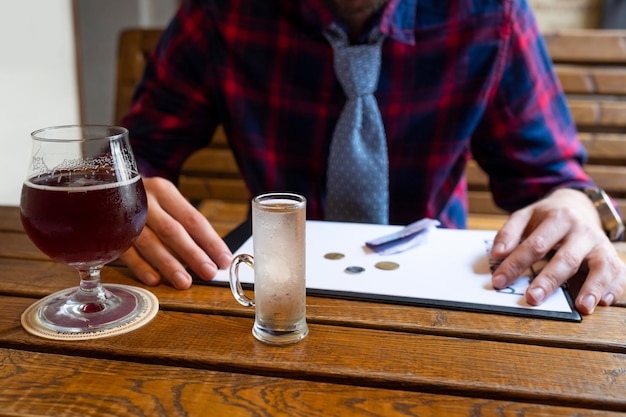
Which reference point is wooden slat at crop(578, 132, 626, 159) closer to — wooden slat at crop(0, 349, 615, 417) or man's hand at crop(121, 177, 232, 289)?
man's hand at crop(121, 177, 232, 289)

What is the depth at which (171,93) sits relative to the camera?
1.33m

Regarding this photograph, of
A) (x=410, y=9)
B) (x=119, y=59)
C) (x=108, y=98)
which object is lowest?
(x=108, y=98)

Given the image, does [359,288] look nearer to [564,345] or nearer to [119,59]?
[564,345]

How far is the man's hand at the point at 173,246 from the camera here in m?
0.80

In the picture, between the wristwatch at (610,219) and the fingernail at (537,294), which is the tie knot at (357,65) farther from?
the fingernail at (537,294)

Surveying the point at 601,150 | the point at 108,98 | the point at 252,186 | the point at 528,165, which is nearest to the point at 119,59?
the point at 252,186

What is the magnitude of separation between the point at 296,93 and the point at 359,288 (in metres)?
0.64

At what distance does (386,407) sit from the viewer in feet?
1.73

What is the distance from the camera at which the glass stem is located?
71 cm

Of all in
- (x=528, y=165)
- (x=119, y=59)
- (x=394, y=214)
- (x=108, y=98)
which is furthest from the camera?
(x=108, y=98)

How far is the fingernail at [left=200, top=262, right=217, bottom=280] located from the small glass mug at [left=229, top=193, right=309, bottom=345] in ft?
0.54

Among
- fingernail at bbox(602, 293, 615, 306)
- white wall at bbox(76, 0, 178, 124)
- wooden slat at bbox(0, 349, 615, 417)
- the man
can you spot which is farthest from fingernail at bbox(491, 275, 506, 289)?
white wall at bbox(76, 0, 178, 124)

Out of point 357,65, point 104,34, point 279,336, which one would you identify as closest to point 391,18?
point 357,65

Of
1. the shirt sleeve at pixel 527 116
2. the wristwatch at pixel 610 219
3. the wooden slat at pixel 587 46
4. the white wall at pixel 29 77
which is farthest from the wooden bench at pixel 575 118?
the wristwatch at pixel 610 219
